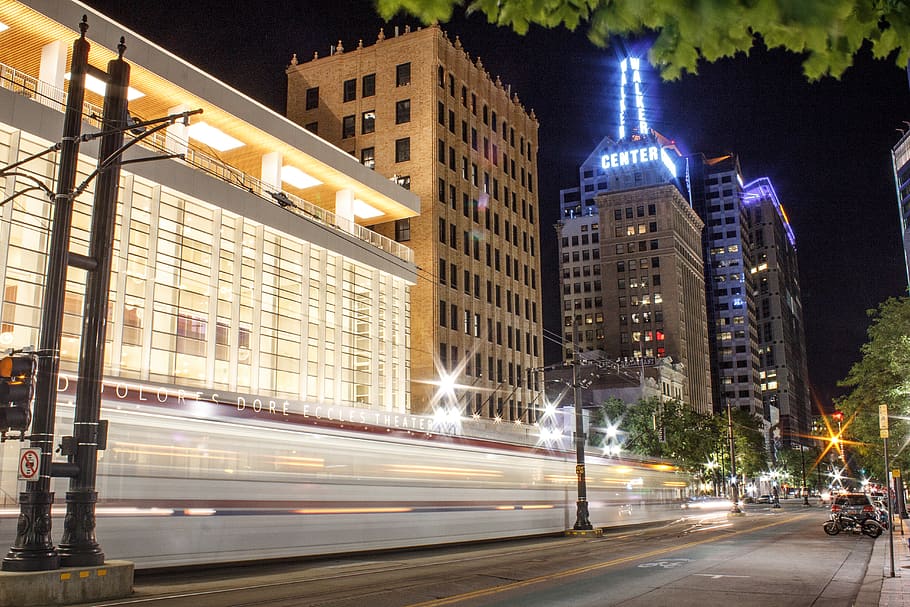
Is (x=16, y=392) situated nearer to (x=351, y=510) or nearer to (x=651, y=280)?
(x=351, y=510)

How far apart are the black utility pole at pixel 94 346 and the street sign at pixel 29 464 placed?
0.84 meters

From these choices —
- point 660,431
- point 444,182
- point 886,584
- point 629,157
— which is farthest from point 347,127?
point 629,157

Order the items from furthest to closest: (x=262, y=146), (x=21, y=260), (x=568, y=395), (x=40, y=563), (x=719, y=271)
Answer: (x=719, y=271) < (x=568, y=395) < (x=262, y=146) < (x=21, y=260) < (x=40, y=563)

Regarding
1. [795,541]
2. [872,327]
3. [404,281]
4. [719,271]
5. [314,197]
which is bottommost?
[795,541]

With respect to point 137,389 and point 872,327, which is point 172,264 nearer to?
point 137,389

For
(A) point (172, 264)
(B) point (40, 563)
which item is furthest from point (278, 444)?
(A) point (172, 264)

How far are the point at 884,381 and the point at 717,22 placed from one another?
41563 millimetres

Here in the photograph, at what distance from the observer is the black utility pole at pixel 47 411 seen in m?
12.9

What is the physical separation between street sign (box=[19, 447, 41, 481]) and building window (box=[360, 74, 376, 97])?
5267cm

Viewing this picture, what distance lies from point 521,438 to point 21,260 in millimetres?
20522

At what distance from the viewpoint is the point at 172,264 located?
3547cm

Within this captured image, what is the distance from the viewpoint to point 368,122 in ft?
204

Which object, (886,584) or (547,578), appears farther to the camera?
(547,578)

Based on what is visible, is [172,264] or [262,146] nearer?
[172,264]
